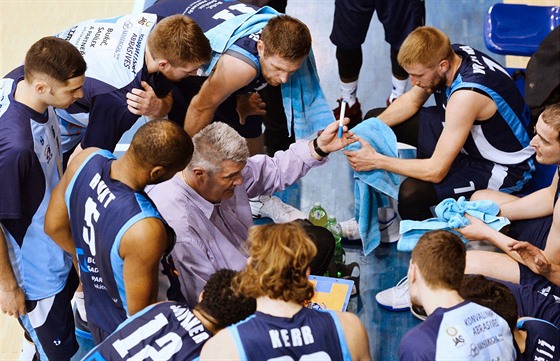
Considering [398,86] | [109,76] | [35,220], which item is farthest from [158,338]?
[398,86]

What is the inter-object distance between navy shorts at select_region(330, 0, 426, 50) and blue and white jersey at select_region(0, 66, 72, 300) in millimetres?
2202

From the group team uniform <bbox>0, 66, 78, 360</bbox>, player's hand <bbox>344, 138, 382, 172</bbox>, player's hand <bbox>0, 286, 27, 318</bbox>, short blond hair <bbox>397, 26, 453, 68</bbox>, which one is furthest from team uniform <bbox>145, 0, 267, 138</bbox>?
player's hand <bbox>0, 286, 27, 318</bbox>

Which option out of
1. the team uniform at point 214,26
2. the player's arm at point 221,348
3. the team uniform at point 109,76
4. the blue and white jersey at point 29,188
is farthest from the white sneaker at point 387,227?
the player's arm at point 221,348

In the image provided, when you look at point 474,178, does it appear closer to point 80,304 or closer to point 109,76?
point 109,76

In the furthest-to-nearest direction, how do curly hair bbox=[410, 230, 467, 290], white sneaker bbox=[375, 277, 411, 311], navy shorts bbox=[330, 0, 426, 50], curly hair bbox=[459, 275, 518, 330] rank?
navy shorts bbox=[330, 0, 426, 50], white sneaker bbox=[375, 277, 411, 311], curly hair bbox=[459, 275, 518, 330], curly hair bbox=[410, 230, 467, 290]

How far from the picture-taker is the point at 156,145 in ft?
9.27

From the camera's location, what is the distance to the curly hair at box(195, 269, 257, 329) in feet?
8.43

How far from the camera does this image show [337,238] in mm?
4328

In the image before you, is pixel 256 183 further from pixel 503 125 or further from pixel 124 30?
pixel 503 125

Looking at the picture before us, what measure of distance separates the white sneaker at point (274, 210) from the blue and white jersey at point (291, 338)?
6.64ft

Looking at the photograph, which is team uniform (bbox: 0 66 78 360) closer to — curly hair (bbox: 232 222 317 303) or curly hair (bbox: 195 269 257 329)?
curly hair (bbox: 195 269 257 329)

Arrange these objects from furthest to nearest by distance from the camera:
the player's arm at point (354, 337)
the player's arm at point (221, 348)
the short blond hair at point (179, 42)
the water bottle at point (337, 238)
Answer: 1. the water bottle at point (337, 238)
2. the short blond hair at point (179, 42)
3. the player's arm at point (354, 337)
4. the player's arm at point (221, 348)

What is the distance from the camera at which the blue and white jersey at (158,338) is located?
Result: 2.52 metres

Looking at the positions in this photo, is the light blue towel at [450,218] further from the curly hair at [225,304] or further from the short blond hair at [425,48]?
the curly hair at [225,304]
